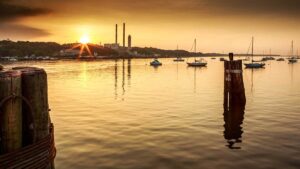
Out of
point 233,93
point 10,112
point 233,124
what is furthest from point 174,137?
point 10,112

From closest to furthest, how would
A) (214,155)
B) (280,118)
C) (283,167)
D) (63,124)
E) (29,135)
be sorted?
1. (29,135)
2. (283,167)
3. (214,155)
4. (63,124)
5. (280,118)

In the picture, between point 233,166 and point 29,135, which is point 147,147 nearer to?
point 233,166

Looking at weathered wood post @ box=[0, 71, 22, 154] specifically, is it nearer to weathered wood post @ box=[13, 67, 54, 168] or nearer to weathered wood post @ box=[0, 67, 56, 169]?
weathered wood post @ box=[0, 67, 56, 169]

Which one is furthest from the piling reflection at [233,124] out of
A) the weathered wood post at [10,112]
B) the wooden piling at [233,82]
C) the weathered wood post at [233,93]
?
the weathered wood post at [10,112]

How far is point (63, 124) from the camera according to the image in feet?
79.7

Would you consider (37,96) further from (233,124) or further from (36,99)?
(233,124)

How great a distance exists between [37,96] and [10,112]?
69cm

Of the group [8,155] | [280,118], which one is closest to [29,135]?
[8,155]

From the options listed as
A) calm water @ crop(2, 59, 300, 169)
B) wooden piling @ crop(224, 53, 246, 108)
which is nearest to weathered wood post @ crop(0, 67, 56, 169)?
calm water @ crop(2, 59, 300, 169)

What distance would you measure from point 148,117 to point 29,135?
1928 cm

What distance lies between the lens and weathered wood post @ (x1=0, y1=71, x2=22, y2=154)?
23.4ft

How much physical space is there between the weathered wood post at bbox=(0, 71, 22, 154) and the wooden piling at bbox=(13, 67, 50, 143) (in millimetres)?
211

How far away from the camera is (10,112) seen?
7.39 m

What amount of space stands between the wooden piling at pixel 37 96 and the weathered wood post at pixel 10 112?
211 mm
